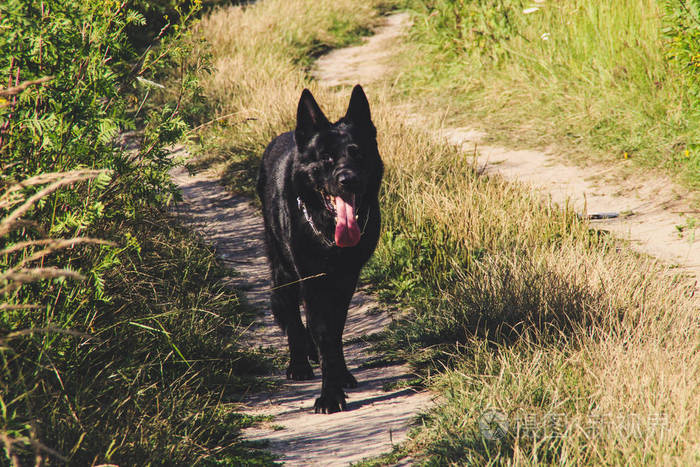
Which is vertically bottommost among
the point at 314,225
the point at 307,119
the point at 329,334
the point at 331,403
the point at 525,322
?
the point at 331,403

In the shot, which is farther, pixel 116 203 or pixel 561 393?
pixel 116 203

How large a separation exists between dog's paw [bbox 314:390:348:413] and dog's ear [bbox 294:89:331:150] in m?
1.34

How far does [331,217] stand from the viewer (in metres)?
3.65

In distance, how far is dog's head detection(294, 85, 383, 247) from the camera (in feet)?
11.5

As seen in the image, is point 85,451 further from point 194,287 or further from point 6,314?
point 194,287

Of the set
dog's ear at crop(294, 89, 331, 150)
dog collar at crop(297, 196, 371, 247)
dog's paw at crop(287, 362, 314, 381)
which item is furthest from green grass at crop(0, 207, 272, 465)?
dog's ear at crop(294, 89, 331, 150)

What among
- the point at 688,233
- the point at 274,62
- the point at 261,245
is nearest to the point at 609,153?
the point at 688,233

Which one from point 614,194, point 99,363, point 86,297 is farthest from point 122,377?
point 614,194

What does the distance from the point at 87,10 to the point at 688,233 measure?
4.44 m

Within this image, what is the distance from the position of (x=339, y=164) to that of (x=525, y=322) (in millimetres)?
1329

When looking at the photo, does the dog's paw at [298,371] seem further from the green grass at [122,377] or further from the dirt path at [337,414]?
the green grass at [122,377]

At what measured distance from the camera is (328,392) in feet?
11.3

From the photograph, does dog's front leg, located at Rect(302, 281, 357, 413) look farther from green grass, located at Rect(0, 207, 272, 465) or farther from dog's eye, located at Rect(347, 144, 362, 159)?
dog's eye, located at Rect(347, 144, 362, 159)

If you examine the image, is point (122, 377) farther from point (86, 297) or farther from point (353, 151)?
point (353, 151)
